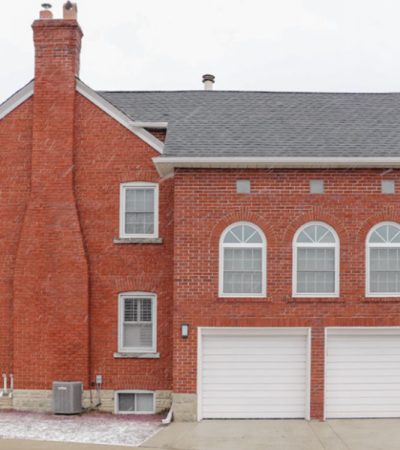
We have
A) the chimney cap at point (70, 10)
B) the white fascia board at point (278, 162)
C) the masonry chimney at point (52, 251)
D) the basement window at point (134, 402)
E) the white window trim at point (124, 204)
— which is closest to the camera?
the white fascia board at point (278, 162)

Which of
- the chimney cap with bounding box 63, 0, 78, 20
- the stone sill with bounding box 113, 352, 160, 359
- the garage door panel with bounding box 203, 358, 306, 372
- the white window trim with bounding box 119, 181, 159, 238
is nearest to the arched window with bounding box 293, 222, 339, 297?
the garage door panel with bounding box 203, 358, 306, 372

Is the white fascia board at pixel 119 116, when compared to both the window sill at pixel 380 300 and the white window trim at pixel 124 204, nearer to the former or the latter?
the white window trim at pixel 124 204

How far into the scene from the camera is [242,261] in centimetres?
1473

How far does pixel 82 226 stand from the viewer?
16.1m

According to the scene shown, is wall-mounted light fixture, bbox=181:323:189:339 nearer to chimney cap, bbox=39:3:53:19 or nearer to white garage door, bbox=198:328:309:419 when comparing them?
white garage door, bbox=198:328:309:419

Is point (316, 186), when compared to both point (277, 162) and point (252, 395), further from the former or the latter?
point (252, 395)

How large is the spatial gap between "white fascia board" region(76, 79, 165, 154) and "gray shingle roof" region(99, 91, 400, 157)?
451 millimetres

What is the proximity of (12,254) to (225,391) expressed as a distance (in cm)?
651

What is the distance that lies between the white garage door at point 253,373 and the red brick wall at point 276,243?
327 mm

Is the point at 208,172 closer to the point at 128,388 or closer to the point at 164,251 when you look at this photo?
the point at 164,251

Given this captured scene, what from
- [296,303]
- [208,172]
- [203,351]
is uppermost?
[208,172]

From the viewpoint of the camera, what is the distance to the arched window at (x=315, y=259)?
14.7m

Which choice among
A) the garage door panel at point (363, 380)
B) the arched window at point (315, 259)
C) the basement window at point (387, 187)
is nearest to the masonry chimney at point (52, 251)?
the arched window at point (315, 259)

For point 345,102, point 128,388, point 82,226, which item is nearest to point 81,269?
point 82,226
